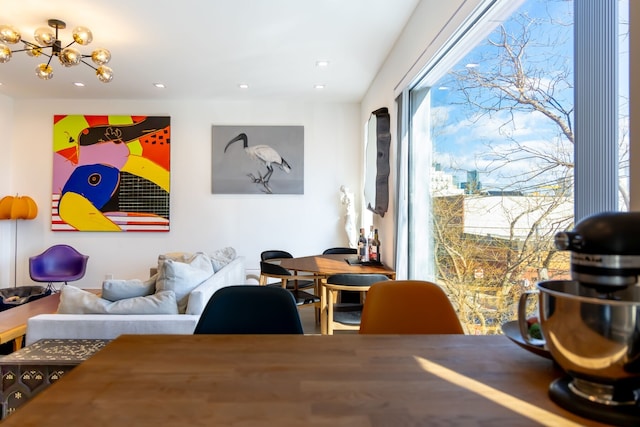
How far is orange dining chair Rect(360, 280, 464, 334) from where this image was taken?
149 cm

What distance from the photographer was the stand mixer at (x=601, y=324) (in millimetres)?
653

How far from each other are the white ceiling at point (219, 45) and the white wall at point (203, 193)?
30 centimetres

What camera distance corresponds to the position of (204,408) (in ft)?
2.27

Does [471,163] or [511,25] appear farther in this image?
[471,163]

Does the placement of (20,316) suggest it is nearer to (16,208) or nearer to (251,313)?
(251,313)

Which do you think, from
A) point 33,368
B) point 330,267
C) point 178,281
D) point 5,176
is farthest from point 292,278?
point 5,176

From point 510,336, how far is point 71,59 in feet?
11.8

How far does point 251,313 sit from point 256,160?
415cm

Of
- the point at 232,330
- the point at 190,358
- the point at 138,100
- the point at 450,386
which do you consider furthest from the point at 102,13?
the point at 450,386

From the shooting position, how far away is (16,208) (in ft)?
16.2

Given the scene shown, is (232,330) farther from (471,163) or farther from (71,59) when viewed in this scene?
(71,59)

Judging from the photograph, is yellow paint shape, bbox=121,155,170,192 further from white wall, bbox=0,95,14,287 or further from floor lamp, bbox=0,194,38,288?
white wall, bbox=0,95,14,287

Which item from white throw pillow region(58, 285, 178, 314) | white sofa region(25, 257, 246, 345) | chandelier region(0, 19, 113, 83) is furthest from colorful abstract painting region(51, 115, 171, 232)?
white sofa region(25, 257, 246, 345)

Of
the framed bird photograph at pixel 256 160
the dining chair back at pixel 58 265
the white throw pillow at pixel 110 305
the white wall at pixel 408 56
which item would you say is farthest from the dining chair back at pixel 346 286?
the dining chair back at pixel 58 265
